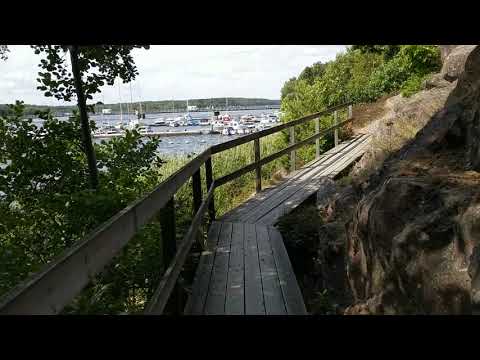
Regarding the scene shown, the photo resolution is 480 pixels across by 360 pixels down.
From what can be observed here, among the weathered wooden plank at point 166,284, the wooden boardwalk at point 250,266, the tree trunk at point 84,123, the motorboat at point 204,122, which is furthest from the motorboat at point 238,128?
the weathered wooden plank at point 166,284

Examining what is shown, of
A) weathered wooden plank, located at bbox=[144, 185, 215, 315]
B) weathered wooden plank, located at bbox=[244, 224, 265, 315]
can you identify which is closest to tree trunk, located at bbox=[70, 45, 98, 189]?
weathered wooden plank, located at bbox=[244, 224, 265, 315]

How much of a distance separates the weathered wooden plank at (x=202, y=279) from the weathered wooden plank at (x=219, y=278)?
0.04 meters

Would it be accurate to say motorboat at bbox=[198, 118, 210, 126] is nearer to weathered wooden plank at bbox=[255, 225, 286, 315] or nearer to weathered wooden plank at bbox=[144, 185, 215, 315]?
weathered wooden plank at bbox=[255, 225, 286, 315]

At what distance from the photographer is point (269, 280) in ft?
13.4

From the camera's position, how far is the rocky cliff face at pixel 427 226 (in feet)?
7.39

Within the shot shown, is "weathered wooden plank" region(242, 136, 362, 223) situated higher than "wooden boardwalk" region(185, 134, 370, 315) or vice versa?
"weathered wooden plank" region(242, 136, 362, 223)

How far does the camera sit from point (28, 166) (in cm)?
695

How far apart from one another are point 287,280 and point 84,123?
16.0 ft

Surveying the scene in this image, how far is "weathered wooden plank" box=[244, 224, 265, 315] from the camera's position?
351 centimetres

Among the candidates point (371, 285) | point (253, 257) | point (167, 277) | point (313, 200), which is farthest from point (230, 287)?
point (313, 200)

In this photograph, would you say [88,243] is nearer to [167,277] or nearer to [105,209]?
[167,277]

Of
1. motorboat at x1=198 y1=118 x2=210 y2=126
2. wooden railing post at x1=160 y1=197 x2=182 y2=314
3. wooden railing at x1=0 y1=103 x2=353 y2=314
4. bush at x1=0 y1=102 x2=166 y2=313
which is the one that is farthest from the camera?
motorboat at x1=198 y1=118 x2=210 y2=126
